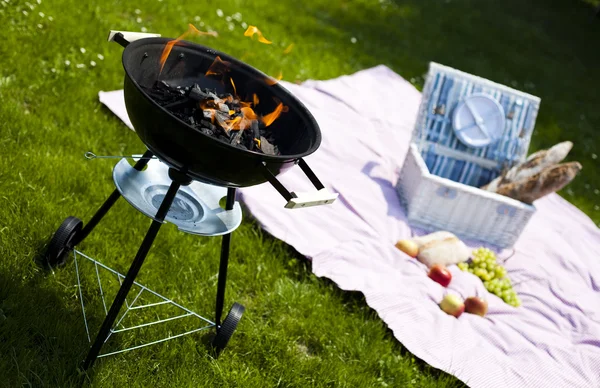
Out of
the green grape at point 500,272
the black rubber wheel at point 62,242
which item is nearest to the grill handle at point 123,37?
the black rubber wheel at point 62,242

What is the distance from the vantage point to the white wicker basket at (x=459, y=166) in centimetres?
435

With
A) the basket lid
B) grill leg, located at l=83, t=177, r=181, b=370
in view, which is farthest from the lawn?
the basket lid

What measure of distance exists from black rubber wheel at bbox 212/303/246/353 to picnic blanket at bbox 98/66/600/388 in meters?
0.83

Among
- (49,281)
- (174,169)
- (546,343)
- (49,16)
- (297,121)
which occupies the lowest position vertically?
(546,343)

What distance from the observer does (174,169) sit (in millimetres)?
2264

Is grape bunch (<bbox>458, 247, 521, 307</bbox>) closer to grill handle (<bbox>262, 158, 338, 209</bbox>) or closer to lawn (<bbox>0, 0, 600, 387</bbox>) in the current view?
lawn (<bbox>0, 0, 600, 387</bbox>)

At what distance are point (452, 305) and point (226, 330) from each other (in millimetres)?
1529

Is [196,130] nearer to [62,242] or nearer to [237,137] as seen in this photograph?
[237,137]

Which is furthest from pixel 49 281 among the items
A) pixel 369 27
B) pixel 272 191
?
pixel 369 27

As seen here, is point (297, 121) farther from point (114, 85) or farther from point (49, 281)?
point (114, 85)

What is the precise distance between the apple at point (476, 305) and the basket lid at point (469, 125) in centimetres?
138

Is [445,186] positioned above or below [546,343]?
above

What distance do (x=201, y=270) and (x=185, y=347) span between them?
1.79ft

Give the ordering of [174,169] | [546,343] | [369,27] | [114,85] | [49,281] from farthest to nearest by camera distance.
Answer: [369,27]
[114,85]
[546,343]
[49,281]
[174,169]
